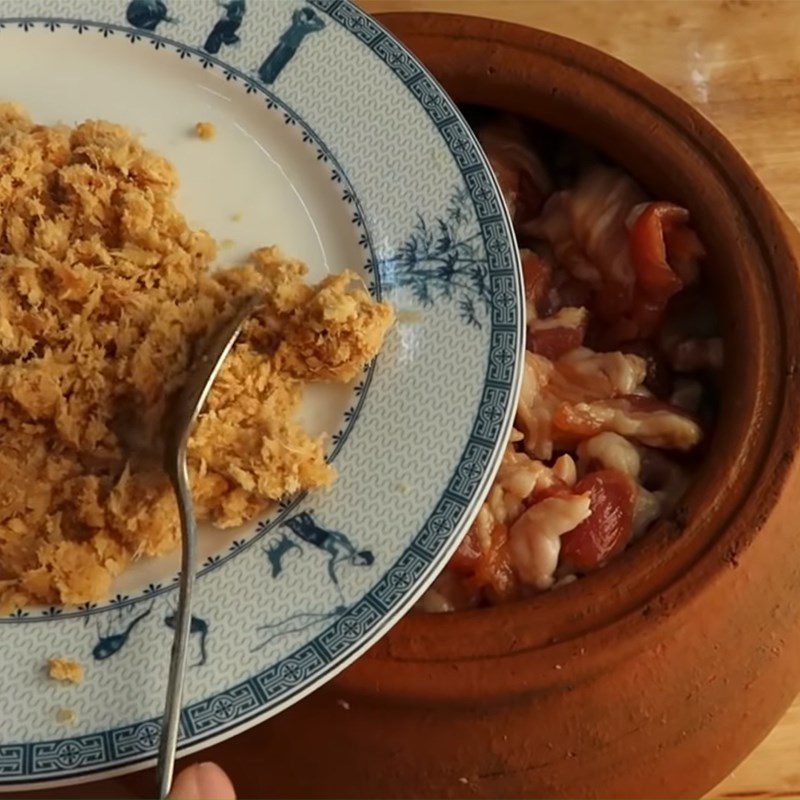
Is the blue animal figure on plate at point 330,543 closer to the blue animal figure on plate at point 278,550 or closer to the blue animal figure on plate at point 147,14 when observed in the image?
the blue animal figure on plate at point 278,550

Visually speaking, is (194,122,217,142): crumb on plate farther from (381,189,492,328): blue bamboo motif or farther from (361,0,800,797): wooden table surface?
(361,0,800,797): wooden table surface

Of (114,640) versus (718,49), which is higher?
(718,49)

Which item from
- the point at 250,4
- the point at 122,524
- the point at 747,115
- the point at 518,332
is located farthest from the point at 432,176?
the point at 747,115

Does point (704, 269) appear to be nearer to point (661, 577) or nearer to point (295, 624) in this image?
point (661, 577)

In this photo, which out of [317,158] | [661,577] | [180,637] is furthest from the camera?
[317,158]

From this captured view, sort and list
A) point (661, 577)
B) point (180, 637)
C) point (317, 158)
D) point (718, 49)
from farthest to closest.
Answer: point (718, 49) < point (317, 158) < point (661, 577) < point (180, 637)

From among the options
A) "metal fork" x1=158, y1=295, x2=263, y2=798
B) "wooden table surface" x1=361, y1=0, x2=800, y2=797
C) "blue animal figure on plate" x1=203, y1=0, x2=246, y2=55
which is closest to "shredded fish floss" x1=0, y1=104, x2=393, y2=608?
"metal fork" x1=158, y1=295, x2=263, y2=798

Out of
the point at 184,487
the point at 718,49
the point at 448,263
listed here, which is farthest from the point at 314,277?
the point at 718,49
